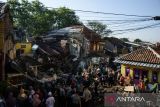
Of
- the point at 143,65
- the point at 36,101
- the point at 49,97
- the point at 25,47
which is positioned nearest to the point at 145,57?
the point at 143,65

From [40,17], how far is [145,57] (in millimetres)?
48713

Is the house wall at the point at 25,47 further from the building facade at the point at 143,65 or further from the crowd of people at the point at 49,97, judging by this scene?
the crowd of people at the point at 49,97

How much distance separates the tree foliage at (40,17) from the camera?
2913 inches

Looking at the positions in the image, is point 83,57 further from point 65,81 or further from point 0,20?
point 0,20

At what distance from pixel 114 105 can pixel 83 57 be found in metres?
32.8

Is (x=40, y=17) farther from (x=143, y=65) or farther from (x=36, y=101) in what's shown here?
(x=36, y=101)

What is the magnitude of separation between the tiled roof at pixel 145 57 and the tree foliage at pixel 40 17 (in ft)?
148

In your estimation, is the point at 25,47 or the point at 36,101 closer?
the point at 36,101

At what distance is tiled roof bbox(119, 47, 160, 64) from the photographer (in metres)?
28.4

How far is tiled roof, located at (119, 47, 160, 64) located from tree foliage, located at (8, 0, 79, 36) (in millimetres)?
45120

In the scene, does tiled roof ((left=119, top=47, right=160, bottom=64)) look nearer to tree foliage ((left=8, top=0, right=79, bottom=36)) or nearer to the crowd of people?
the crowd of people

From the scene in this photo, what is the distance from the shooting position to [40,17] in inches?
2894

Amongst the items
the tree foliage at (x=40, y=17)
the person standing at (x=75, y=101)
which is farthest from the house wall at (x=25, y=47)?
the tree foliage at (x=40, y=17)

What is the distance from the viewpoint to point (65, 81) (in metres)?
25.7
